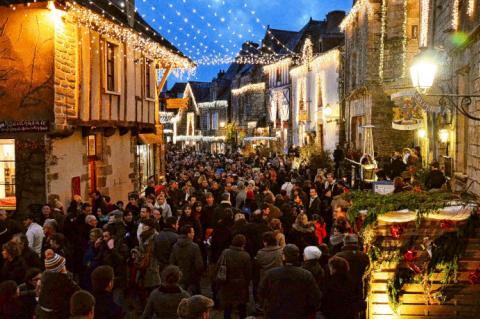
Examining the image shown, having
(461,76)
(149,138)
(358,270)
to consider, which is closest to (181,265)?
(358,270)

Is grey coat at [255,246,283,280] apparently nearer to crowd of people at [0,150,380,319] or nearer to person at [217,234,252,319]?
crowd of people at [0,150,380,319]

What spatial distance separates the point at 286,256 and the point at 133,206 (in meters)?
5.89

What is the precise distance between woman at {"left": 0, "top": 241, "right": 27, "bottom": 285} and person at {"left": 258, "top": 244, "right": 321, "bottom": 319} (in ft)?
9.67

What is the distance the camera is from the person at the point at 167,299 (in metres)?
5.17

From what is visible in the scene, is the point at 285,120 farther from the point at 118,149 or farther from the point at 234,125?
the point at 118,149

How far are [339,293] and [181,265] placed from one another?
2280 mm

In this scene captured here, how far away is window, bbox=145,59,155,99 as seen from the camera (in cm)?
1809

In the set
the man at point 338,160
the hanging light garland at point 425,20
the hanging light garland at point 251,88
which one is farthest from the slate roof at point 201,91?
the hanging light garland at point 425,20

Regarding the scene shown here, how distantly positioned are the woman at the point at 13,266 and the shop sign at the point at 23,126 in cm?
561

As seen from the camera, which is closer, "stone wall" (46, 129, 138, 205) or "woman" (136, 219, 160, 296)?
"woman" (136, 219, 160, 296)

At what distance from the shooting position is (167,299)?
205 inches

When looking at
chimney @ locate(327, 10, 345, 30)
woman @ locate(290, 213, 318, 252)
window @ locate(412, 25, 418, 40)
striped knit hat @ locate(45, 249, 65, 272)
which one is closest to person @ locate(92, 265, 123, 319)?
striped knit hat @ locate(45, 249, 65, 272)

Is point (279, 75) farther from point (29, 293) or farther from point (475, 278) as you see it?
point (29, 293)

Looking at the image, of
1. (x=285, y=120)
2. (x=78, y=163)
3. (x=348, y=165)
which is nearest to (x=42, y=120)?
(x=78, y=163)
